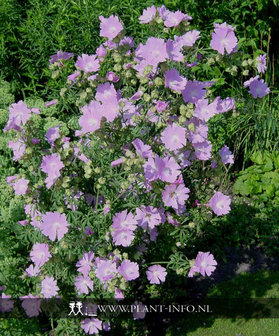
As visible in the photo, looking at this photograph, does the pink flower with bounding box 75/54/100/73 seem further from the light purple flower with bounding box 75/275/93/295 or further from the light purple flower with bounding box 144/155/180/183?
the light purple flower with bounding box 75/275/93/295

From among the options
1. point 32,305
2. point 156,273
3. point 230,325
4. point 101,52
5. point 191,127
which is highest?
point 101,52

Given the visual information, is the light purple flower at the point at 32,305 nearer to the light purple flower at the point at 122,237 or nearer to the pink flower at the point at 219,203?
the light purple flower at the point at 122,237

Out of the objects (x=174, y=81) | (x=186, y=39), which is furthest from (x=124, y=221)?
(x=186, y=39)

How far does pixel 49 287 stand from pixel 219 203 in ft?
3.07

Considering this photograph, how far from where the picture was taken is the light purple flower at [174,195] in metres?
2.28

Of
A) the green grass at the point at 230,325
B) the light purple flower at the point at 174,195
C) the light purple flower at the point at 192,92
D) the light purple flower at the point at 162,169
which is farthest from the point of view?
the green grass at the point at 230,325

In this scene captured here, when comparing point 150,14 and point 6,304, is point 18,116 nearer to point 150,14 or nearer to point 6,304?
point 150,14

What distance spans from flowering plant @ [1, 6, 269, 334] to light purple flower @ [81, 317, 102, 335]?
17 centimetres

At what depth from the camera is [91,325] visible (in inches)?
106

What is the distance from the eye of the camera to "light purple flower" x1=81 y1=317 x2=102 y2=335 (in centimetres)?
268

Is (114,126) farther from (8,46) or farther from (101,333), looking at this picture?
(8,46)

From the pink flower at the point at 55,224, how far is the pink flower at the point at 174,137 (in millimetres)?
568

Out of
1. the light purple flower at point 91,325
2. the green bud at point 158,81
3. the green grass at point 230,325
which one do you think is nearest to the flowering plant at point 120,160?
the green bud at point 158,81

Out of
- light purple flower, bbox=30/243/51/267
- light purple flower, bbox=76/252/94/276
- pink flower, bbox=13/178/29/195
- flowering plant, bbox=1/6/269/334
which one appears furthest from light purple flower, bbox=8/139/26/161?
light purple flower, bbox=76/252/94/276
